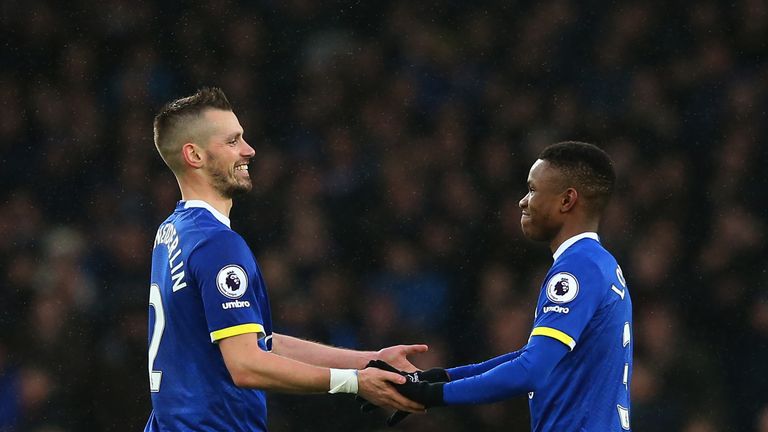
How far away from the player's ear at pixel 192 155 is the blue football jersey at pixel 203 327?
324 millimetres

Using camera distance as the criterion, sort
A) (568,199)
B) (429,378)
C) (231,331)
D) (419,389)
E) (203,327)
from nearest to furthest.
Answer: (231,331)
(203,327)
(419,389)
(568,199)
(429,378)

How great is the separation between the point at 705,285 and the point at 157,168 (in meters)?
4.63

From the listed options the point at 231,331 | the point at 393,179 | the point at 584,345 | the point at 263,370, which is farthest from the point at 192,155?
the point at 393,179

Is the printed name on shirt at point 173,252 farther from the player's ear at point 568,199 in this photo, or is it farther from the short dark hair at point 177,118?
the player's ear at point 568,199

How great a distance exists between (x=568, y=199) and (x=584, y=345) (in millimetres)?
678

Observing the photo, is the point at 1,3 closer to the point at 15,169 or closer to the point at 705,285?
the point at 15,169

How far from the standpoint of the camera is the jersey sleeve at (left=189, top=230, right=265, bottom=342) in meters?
4.27

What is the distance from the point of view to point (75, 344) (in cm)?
888

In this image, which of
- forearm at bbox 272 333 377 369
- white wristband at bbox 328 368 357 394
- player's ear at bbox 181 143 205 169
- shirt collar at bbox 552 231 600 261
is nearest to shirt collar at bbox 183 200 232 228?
player's ear at bbox 181 143 205 169

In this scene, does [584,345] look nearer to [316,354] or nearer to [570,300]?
[570,300]

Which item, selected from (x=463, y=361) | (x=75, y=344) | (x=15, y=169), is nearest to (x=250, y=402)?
(x=463, y=361)

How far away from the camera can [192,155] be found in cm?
476

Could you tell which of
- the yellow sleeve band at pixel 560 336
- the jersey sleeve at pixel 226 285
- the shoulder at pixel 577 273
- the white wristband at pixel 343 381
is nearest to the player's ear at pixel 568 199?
the shoulder at pixel 577 273

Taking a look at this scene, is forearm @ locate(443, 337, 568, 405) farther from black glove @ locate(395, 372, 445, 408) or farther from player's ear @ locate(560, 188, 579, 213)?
player's ear @ locate(560, 188, 579, 213)
